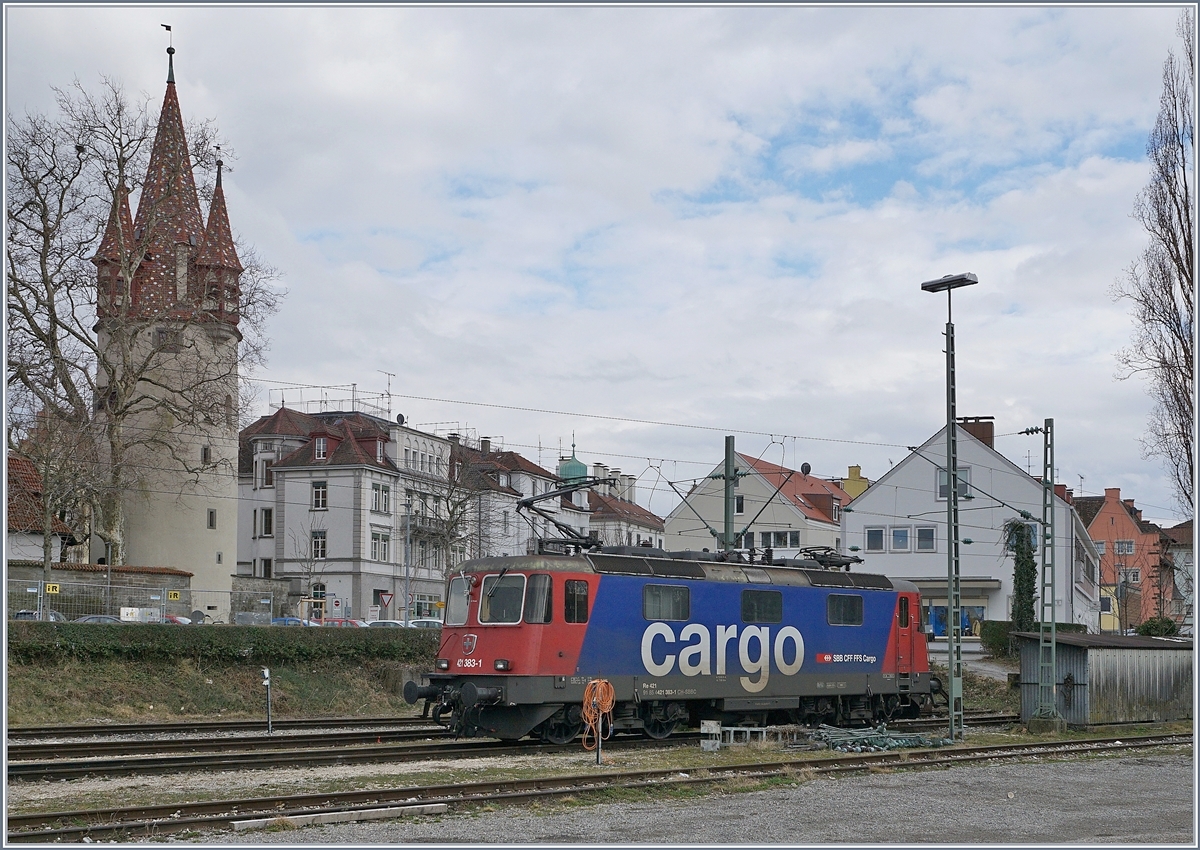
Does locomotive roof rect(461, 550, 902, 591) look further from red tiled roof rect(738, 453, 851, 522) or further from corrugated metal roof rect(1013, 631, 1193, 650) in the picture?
red tiled roof rect(738, 453, 851, 522)

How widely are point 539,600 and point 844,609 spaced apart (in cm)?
741

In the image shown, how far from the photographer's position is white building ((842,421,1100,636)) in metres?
59.7

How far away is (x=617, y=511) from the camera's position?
110188 mm

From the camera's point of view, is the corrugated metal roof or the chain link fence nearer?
the corrugated metal roof

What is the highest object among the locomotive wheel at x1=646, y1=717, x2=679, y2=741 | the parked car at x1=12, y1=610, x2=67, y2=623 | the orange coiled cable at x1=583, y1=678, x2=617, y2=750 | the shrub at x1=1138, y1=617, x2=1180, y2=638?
the parked car at x1=12, y1=610, x2=67, y2=623

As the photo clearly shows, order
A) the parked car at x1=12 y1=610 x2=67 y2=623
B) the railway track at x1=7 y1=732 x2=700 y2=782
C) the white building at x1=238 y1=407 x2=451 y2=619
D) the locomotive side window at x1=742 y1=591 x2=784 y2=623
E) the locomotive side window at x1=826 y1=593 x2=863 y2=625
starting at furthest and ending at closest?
the white building at x1=238 y1=407 x2=451 y2=619, the parked car at x1=12 y1=610 x2=67 y2=623, the locomotive side window at x1=826 y1=593 x2=863 y2=625, the locomotive side window at x1=742 y1=591 x2=784 y2=623, the railway track at x1=7 y1=732 x2=700 y2=782

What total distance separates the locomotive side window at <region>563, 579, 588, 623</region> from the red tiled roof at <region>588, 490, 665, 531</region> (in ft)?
272

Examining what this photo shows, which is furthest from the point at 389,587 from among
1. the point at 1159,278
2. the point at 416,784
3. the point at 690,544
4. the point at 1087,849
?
the point at 1087,849

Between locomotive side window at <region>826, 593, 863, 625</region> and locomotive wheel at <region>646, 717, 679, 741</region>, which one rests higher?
locomotive side window at <region>826, 593, 863, 625</region>

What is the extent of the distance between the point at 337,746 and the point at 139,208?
3301 cm

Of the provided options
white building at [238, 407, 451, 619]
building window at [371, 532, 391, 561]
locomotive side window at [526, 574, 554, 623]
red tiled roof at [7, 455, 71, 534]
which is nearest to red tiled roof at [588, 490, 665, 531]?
white building at [238, 407, 451, 619]

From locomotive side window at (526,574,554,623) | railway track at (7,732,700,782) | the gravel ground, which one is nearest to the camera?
the gravel ground

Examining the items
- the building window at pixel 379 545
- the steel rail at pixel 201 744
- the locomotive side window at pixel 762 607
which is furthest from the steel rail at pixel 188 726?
the building window at pixel 379 545

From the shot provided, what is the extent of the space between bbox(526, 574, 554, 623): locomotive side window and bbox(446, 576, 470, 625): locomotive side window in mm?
1315
